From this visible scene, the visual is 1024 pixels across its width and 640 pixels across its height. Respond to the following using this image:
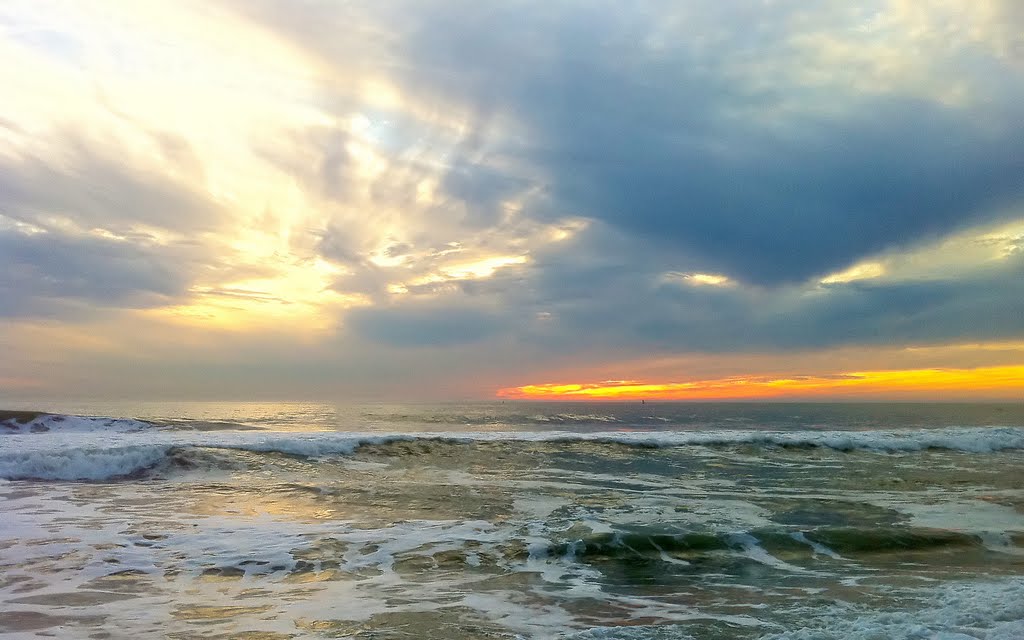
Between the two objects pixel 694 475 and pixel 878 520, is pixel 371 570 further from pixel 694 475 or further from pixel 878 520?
pixel 694 475

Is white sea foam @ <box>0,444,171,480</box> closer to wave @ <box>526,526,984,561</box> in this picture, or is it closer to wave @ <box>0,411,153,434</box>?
wave @ <box>0,411,153,434</box>

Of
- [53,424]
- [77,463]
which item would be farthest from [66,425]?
[77,463]

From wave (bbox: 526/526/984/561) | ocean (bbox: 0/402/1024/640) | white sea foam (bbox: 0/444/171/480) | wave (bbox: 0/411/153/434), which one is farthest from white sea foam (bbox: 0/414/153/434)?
wave (bbox: 526/526/984/561)

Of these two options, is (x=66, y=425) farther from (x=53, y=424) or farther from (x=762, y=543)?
(x=762, y=543)

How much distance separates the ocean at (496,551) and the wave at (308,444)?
0.22 m

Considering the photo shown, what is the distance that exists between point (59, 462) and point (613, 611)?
20537mm

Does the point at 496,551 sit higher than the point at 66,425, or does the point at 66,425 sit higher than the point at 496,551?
the point at 66,425

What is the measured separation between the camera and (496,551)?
34.0 feet

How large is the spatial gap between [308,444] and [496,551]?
17946 mm

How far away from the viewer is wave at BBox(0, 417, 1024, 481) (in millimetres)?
19922

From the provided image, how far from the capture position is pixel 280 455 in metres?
24.2

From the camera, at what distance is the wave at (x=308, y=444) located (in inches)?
784

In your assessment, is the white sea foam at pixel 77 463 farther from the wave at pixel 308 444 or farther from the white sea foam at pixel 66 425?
the white sea foam at pixel 66 425

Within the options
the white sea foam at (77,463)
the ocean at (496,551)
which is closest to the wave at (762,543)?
the ocean at (496,551)
